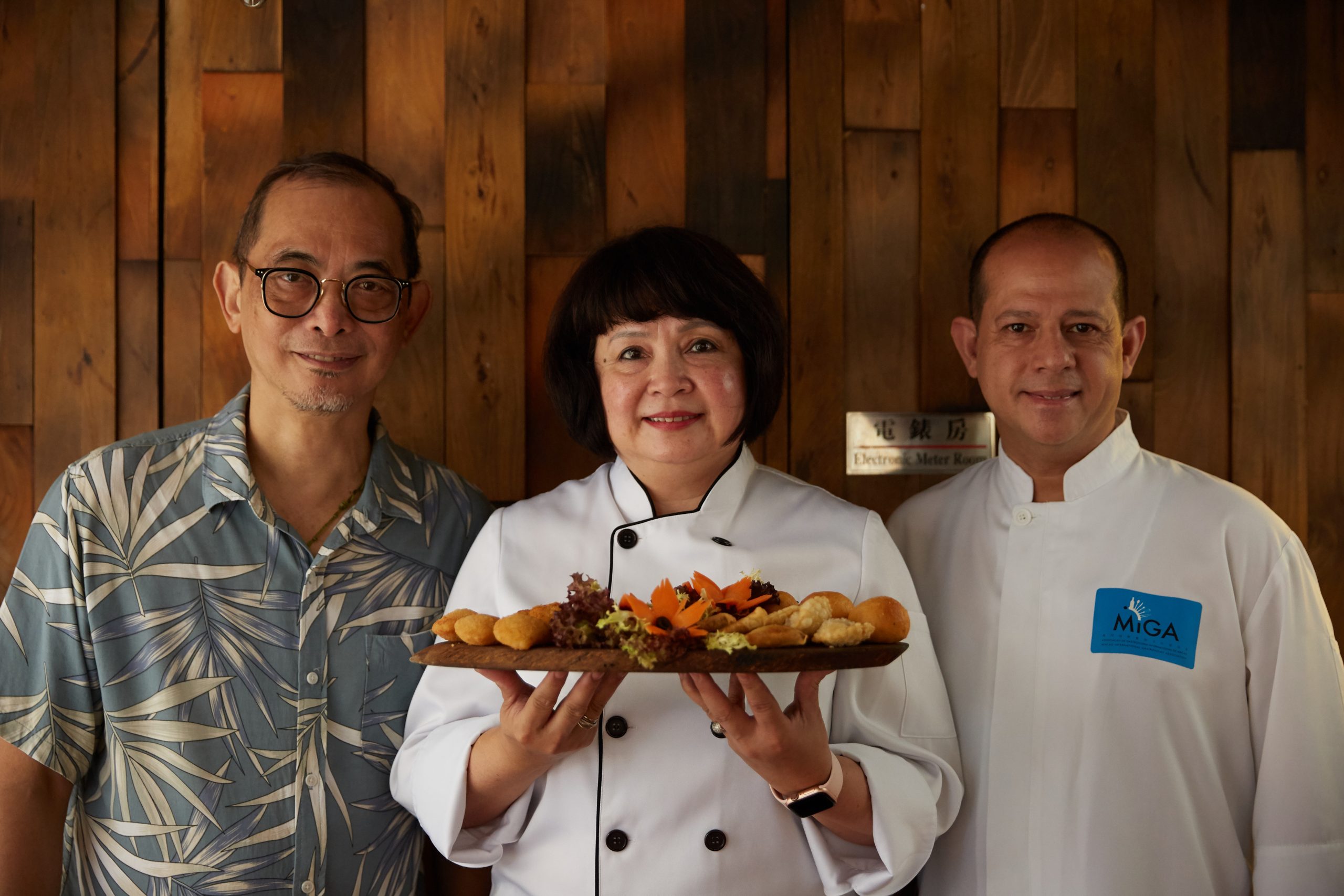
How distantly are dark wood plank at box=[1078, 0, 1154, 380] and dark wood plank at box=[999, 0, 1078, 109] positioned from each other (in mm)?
28

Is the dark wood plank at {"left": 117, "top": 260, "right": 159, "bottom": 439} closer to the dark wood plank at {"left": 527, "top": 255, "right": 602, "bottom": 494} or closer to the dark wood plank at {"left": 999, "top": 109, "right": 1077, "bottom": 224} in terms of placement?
the dark wood plank at {"left": 527, "top": 255, "right": 602, "bottom": 494}

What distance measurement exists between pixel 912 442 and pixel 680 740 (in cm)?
111

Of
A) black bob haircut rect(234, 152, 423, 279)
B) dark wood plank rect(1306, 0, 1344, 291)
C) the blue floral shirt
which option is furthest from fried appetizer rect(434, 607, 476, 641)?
dark wood plank rect(1306, 0, 1344, 291)

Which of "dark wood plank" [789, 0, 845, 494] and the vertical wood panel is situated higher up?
the vertical wood panel

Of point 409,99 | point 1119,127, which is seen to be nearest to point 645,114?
point 409,99

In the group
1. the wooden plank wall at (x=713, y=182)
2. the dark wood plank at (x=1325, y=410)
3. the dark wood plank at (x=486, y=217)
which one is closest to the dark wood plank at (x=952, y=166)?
the wooden plank wall at (x=713, y=182)

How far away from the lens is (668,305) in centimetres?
169

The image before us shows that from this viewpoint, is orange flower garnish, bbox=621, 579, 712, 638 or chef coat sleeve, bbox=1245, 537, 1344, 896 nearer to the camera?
orange flower garnish, bbox=621, 579, 712, 638

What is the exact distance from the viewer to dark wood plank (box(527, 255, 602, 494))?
7.75ft

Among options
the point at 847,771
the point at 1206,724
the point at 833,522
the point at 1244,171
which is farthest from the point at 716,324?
the point at 1244,171

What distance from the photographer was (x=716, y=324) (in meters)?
1.71

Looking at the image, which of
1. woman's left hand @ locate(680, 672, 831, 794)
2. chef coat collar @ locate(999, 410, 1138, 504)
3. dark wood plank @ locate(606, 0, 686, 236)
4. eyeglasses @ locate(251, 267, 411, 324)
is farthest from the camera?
dark wood plank @ locate(606, 0, 686, 236)

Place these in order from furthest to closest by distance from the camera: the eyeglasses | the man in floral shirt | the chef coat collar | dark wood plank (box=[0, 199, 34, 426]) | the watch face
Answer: dark wood plank (box=[0, 199, 34, 426]) < the chef coat collar < the eyeglasses < the man in floral shirt < the watch face

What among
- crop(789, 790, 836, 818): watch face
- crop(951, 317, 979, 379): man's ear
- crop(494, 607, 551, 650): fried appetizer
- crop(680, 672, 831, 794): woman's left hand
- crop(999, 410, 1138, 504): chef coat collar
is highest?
crop(951, 317, 979, 379): man's ear
